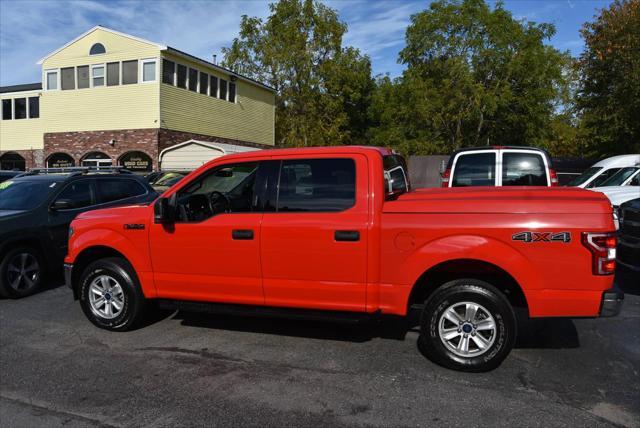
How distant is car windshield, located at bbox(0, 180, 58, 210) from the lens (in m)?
7.37

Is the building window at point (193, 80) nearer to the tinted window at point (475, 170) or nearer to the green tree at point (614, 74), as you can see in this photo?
the green tree at point (614, 74)

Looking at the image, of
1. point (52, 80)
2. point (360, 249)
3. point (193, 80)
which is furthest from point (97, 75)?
point (360, 249)

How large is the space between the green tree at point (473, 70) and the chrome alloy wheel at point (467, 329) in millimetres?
23951

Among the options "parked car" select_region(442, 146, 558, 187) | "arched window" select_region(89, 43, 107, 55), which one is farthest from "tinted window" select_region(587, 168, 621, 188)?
"arched window" select_region(89, 43, 107, 55)

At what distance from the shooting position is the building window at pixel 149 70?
23.5 m

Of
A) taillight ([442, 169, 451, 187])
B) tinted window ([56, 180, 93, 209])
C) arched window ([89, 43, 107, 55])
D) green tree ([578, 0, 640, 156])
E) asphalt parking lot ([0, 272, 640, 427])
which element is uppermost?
arched window ([89, 43, 107, 55])

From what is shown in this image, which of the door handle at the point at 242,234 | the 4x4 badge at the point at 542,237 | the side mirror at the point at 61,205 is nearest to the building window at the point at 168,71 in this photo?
the side mirror at the point at 61,205

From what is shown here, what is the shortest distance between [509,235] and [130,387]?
10.6ft

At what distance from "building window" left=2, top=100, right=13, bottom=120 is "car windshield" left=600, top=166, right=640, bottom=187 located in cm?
3044

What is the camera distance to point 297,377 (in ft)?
13.8

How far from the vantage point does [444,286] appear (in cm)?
426

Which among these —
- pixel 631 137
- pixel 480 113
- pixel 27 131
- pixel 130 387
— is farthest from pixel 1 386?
pixel 27 131

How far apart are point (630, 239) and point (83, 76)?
25.6 metres

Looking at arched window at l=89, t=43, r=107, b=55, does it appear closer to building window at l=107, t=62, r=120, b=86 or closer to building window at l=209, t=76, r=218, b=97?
building window at l=107, t=62, r=120, b=86
